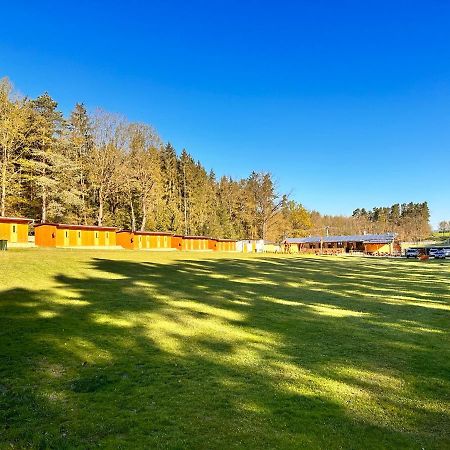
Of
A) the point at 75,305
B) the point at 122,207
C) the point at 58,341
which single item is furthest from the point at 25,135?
the point at 58,341

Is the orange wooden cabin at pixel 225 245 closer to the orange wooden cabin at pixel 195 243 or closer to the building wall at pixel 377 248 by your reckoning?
the orange wooden cabin at pixel 195 243

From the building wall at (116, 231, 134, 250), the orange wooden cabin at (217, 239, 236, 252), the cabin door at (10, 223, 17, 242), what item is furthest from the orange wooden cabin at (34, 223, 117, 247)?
the orange wooden cabin at (217, 239, 236, 252)

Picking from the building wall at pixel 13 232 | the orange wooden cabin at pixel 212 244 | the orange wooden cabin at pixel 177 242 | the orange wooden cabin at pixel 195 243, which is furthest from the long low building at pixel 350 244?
the building wall at pixel 13 232

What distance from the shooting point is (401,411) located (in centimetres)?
716

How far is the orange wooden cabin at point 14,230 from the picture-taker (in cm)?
3909

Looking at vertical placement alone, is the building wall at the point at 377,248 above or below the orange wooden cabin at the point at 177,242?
below

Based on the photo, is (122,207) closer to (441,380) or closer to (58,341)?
(58,341)

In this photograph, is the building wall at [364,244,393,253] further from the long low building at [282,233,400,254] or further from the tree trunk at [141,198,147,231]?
the tree trunk at [141,198,147,231]

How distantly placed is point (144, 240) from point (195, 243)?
1437cm

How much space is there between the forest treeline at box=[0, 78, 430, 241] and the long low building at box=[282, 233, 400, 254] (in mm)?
13791

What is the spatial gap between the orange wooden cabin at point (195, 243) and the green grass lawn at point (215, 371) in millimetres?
50750

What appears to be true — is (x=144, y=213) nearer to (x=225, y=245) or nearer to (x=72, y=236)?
(x=72, y=236)

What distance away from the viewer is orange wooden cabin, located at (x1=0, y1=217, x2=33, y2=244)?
3909 cm

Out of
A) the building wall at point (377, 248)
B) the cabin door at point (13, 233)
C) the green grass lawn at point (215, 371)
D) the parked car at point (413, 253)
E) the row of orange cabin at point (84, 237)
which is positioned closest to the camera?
the green grass lawn at point (215, 371)
